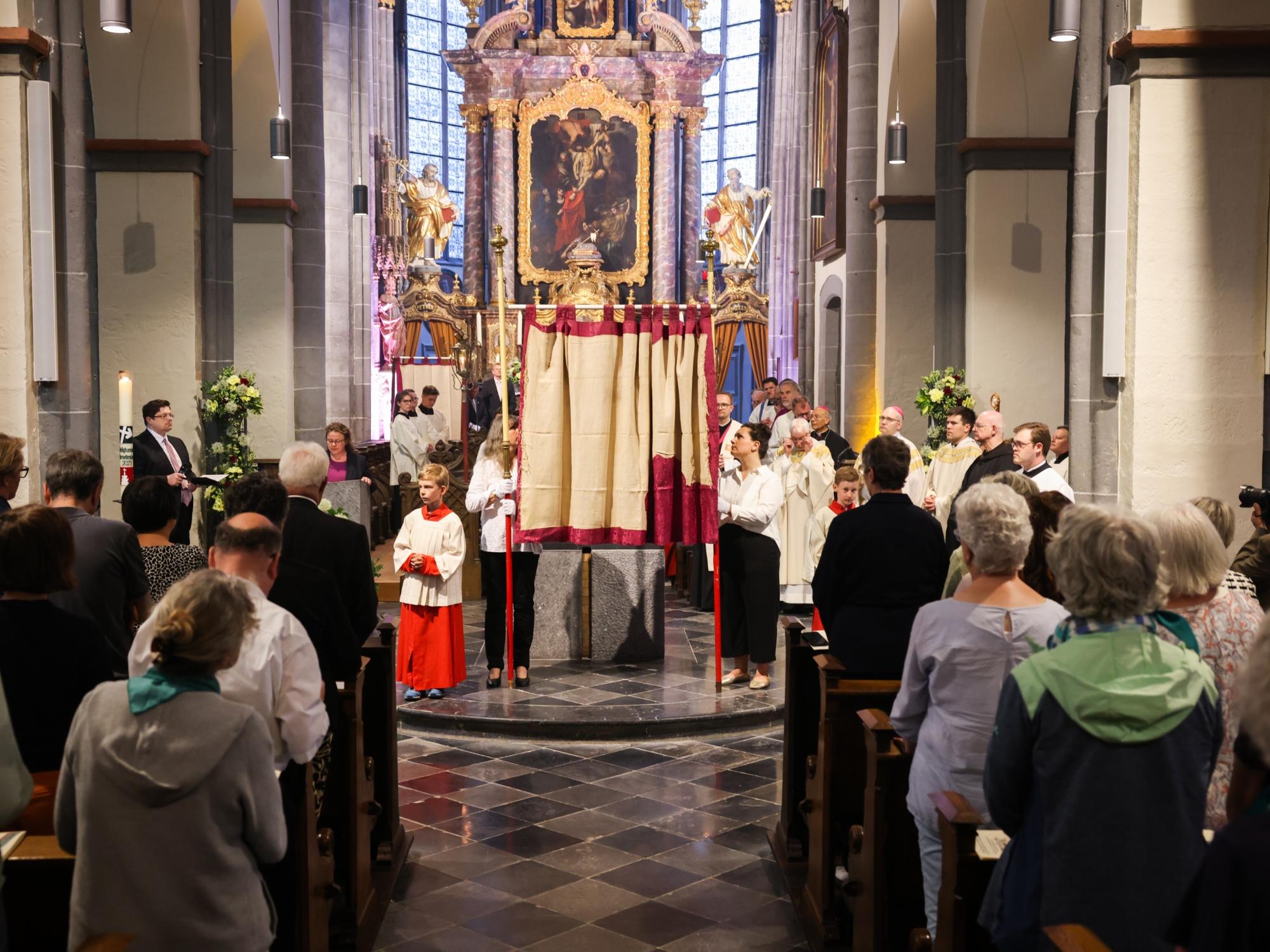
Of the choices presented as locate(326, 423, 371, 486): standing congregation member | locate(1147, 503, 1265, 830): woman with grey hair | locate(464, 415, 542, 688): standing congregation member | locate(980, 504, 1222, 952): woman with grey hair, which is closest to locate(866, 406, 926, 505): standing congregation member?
locate(464, 415, 542, 688): standing congregation member

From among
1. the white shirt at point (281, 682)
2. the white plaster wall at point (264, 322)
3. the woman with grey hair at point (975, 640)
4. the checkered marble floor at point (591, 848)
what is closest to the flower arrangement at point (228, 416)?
the white plaster wall at point (264, 322)

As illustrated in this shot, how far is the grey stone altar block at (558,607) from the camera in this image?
8781 mm

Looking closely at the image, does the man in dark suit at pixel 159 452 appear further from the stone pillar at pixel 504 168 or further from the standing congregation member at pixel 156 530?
the stone pillar at pixel 504 168

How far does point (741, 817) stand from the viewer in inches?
234

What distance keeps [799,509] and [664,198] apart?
13090mm

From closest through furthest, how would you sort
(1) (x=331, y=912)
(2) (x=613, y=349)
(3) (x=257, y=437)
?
(1) (x=331, y=912) → (2) (x=613, y=349) → (3) (x=257, y=437)

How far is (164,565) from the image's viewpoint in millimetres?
4914

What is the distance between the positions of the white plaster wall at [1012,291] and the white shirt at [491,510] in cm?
442

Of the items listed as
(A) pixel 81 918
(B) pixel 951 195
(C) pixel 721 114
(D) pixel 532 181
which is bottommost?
(A) pixel 81 918

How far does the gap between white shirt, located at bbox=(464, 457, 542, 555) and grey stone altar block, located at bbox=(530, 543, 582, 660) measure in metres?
0.78

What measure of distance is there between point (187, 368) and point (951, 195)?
20.4 ft

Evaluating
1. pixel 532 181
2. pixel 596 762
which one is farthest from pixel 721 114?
pixel 596 762

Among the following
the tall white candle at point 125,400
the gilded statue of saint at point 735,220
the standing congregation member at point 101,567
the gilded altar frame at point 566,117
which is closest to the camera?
the standing congregation member at point 101,567

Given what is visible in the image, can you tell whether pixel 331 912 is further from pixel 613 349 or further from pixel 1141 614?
pixel 613 349
